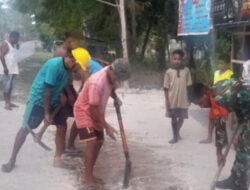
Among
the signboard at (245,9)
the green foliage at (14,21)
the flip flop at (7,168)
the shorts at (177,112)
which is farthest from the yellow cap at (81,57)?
the green foliage at (14,21)

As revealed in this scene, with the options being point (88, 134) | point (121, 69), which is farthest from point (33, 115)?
point (121, 69)

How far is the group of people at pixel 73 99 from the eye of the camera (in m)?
4.71

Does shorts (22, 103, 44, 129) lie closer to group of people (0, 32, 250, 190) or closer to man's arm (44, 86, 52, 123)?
group of people (0, 32, 250, 190)

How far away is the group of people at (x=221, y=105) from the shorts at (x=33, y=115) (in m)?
1.79

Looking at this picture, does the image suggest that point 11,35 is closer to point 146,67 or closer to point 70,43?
point 70,43

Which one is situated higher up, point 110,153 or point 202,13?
point 202,13

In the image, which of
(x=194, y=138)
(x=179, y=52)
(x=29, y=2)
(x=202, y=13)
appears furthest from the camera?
(x=29, y=2)

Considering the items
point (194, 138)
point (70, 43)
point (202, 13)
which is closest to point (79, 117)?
point (70, 43)

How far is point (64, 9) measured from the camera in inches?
774

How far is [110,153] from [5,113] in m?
3.68

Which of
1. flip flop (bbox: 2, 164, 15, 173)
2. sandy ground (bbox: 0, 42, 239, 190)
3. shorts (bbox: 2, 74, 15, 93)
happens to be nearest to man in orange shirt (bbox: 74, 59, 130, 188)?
sandy ground (bbox: 0, 42, 239, 190)

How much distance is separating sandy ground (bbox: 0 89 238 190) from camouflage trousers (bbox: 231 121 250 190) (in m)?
0.46

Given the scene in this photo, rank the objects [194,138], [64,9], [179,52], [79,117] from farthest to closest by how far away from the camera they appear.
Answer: [64,9] → [194,138] → [179,52] → [79,117]

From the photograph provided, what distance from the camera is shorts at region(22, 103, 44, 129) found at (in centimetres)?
548
